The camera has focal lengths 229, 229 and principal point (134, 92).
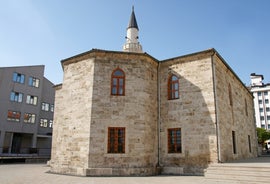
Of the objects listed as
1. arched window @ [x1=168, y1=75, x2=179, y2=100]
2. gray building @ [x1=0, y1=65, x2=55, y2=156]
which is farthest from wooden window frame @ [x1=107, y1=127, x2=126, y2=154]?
gray building @ [x1=0, y1=65, x2=55, y2=156]

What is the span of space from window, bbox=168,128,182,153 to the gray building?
68.8 ft

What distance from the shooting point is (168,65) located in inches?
575

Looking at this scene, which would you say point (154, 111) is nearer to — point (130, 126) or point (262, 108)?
point (130, 126)

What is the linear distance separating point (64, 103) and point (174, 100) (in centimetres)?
669

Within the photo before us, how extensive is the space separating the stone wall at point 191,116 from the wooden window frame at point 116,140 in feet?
8.47

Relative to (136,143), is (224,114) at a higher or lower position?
higher

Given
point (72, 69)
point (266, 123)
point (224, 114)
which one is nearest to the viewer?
point (224, 114)

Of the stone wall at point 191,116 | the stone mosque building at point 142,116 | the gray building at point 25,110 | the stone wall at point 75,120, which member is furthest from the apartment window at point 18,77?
the stone wall at point 191,116

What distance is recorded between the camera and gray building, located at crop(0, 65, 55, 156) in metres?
28.6

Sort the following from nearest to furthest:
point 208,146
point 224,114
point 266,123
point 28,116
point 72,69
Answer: point 208,146 → point 224,114 → point 72,69 → point 28,116 → point 266,123

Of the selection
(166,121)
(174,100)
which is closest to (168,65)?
(174,100)

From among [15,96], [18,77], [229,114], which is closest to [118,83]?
[229,114]

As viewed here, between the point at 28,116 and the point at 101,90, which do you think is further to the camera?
the point at 28,116

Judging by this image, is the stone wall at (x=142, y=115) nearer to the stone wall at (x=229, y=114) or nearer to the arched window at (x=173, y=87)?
the stone wall at (x=229, y=114)
